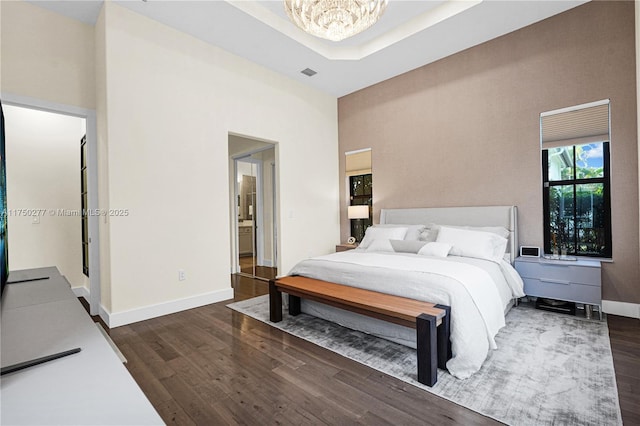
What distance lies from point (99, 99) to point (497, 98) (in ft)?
15.6

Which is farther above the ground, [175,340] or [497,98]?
[497,98]

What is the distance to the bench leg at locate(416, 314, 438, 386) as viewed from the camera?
192cm

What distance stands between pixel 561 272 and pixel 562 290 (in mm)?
188

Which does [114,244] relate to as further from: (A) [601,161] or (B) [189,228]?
(A) [601,161]

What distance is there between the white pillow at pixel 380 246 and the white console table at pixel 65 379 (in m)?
3.19

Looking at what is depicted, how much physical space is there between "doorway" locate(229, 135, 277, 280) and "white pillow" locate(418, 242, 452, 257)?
2.90m

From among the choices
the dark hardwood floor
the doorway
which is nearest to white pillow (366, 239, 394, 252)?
the dark hardwood floor

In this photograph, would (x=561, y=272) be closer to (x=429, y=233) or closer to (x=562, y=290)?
(x=562, y=290)

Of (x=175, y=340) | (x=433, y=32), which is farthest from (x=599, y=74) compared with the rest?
(x=175, y=340)

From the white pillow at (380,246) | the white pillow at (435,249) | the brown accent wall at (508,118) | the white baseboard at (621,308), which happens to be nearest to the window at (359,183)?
the brown accent wall at (508,118)

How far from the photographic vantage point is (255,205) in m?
5.77

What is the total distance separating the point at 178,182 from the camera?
3.57 m

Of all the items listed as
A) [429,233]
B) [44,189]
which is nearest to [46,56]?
[44,189]

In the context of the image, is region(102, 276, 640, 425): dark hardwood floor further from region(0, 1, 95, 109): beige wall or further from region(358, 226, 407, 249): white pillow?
region(0, 1, 95, 109): beige wall
